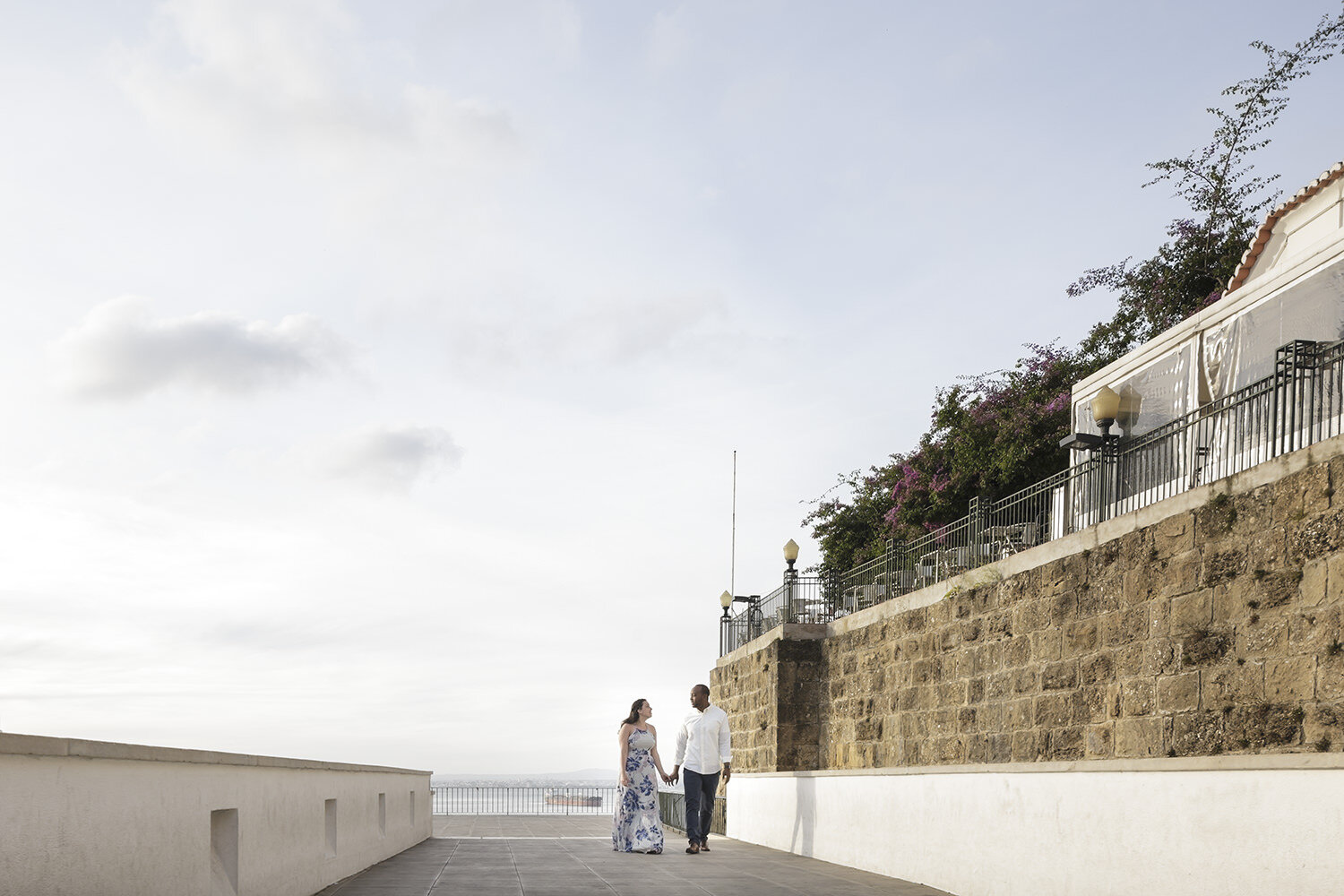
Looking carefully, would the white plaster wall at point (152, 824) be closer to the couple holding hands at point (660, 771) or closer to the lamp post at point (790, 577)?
the couple holding hands at point (660, 771)

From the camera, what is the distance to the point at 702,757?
52.4ft

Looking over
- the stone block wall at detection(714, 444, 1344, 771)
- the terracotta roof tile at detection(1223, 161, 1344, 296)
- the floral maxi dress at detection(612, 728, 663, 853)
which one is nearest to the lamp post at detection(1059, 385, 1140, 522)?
the stone block wall at detection(714, 444, 1344, 771)

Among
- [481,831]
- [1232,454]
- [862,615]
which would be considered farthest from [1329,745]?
[481,831]

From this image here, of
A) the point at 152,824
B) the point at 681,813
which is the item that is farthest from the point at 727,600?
the point at 152,824

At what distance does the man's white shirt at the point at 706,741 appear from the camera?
626 inches

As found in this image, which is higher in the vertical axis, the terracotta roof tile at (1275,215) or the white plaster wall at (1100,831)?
the terracotta roof tile at (1275,215)

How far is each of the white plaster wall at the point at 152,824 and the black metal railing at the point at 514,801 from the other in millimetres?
22012

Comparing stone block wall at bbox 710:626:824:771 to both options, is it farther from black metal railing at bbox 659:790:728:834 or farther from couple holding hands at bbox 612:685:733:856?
black metal railing at bbox 659:790:728:834

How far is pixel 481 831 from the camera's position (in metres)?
23.7

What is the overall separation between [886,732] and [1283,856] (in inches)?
317

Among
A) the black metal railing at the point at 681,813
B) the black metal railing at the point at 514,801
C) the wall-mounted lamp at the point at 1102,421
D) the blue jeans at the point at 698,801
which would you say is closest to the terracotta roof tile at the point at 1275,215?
the wall-mounted lamp at the point at 1102,421

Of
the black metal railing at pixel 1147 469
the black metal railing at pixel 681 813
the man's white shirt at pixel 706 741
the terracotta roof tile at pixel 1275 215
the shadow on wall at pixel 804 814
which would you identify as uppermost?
the terracotta roof tile at pixel 1275 215

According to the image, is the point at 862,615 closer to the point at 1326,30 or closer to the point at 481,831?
the point at 481,831

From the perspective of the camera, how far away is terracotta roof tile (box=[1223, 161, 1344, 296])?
50.0 feet
